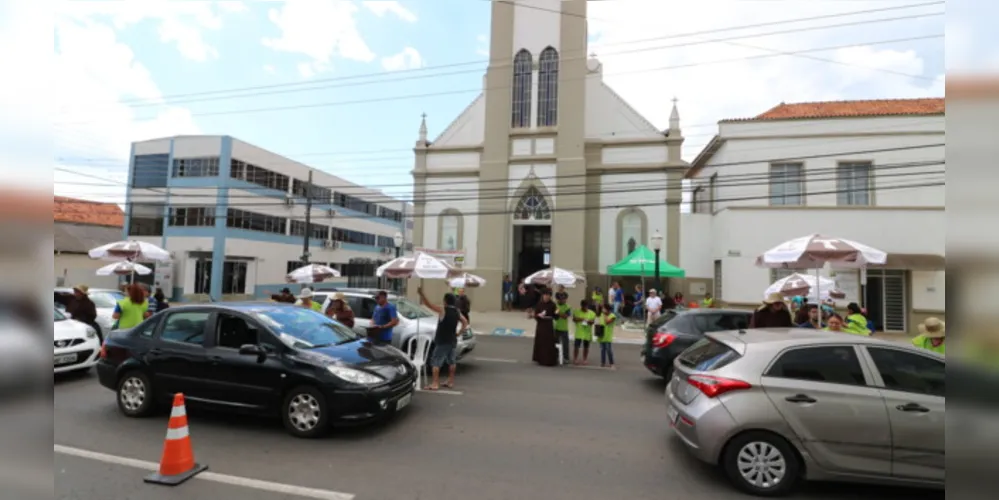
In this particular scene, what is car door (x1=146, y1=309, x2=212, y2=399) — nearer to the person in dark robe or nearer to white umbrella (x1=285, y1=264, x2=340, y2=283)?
the person in dark robe

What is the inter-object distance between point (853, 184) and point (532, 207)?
14.2 m

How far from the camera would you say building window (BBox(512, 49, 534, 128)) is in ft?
85.5

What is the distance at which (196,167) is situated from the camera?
109ft

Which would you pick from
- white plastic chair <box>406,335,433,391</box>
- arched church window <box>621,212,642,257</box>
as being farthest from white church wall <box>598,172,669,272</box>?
white plastic chair <box>406,335,433,391</box>

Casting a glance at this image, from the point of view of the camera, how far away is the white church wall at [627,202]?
78.1 ft

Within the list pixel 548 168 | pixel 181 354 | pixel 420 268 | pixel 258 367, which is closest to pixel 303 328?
pixel 258 367

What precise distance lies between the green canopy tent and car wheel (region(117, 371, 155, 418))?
16.5m

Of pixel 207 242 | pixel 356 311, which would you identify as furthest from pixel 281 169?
pixel 356 311

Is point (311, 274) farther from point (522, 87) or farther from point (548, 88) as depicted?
point (548, 88)

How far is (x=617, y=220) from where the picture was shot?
24578 millimetres

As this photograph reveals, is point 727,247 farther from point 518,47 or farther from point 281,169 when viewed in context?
point 281,169

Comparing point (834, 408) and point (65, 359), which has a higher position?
point (834, 408)

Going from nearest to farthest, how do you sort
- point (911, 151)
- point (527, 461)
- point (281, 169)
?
point (527, 461) < point (911, 151) < point (281, 169)

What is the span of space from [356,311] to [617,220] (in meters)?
17.1
